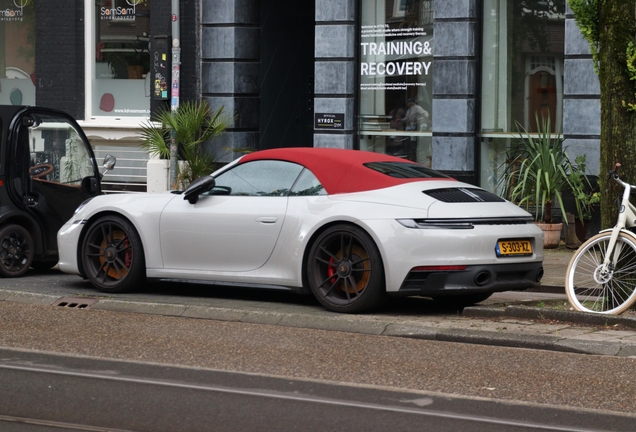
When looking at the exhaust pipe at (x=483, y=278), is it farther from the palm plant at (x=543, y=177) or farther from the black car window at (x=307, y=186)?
the palm plant at (x=543, y=177)

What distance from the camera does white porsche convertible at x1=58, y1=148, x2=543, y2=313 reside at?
862cm

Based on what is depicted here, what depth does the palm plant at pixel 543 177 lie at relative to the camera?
14.9m

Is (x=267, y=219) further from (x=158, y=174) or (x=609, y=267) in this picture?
(x=158, y=174)

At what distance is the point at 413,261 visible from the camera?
337 inches

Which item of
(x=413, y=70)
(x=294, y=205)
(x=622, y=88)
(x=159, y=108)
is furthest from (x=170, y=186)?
(x=622, y=88)

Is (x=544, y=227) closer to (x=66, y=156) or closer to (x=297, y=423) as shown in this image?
(x=66, y=156)

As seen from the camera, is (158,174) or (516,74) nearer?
(516,74)

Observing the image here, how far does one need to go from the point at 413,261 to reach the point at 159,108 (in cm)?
1085

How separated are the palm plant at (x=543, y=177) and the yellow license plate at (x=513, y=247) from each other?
5823 millimetres

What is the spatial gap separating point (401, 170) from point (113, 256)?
274 centimetres

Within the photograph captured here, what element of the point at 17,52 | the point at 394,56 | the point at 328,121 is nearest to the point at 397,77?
the point at 394,56

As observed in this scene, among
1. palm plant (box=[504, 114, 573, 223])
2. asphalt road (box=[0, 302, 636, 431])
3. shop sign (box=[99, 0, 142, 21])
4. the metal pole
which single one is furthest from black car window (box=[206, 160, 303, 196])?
shop sign (box=[99, 0, 142, 21])

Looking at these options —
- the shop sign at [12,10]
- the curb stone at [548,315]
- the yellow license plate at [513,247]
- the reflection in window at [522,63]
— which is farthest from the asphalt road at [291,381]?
the shop sign at [12,10]

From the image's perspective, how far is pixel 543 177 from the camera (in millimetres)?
14961
